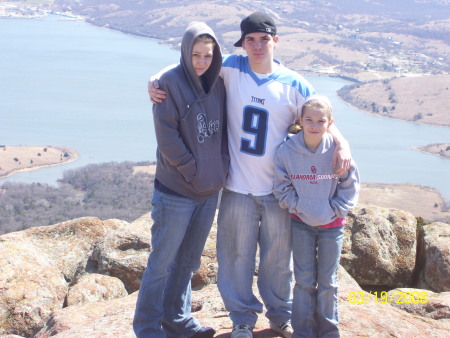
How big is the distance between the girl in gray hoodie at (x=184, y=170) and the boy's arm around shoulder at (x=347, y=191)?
2.30 feet

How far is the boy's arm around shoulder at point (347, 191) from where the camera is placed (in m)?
3.48

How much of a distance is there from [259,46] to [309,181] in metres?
0.87

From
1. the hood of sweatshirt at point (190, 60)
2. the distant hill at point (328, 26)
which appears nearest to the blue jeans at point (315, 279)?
the hood of sweatshirt at point (190, 60)

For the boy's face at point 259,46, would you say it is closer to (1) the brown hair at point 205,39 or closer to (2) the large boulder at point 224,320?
(1) the brown hair at point 205,39

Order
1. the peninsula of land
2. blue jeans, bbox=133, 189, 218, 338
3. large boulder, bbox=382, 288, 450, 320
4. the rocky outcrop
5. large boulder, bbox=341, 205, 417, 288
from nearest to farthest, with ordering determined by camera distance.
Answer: blue jeans, bbox=133, 189, 218, 338, the rocky outcrop, large boulder, bbox=382, 288, 450, 320, large boulder, bbox=341, 205, 417, 288, the peninsula of land

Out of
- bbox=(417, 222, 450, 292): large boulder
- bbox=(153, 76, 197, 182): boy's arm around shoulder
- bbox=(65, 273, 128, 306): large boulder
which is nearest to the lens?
bbox=(153, 76, 197, 182): boy's arm around shoulder

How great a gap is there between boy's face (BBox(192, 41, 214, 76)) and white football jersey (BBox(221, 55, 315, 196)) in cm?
26

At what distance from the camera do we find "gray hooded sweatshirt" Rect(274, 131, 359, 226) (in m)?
3.45

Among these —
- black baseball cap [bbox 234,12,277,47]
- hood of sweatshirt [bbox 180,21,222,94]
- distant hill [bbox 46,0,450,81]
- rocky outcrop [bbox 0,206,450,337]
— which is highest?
distant hill [bbox 46,0,450,81]

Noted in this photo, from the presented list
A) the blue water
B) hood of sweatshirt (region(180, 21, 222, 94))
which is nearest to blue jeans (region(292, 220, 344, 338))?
hood of sweatshirt (region(180, 21, 222, 94))

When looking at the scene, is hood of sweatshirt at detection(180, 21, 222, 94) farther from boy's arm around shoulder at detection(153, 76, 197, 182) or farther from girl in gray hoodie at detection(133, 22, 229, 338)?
boy's arm around shoulder at detection(153, 76, 197, 182)

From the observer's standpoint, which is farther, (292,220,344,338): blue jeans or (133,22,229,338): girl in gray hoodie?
(292,220,344,338): blue jeans

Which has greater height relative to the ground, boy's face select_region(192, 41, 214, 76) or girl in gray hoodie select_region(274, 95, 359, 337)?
boy's face select_region(192, 41, 214, 76)

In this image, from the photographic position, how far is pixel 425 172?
4647cm
